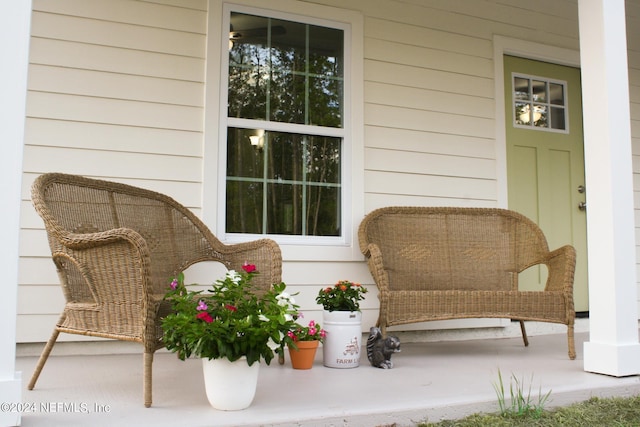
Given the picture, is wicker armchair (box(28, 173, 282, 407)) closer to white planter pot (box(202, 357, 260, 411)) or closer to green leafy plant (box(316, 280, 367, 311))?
white planter pot (box(202, 357, 260, 411))

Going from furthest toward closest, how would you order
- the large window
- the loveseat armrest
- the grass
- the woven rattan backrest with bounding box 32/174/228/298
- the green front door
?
the green front door → the large window → the loveseat armrest → the woven rattan backrest with bounding box 32/174/228/298 → the grass

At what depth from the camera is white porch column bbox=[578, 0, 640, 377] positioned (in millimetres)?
2473

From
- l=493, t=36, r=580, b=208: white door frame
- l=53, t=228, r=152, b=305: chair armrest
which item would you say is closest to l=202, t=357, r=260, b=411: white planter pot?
l=53, t=228, r=152, b=305: chair armrest

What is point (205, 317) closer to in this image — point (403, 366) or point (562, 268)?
point (403, 366)

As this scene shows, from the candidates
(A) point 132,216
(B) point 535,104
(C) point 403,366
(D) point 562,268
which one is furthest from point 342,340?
(B) point 535,104

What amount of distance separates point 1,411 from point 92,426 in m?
0.26

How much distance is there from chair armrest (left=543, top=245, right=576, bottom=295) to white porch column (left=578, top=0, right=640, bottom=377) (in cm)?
43

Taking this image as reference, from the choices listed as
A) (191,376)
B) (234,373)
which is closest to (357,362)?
(191,376)

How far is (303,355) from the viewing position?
2666 mm

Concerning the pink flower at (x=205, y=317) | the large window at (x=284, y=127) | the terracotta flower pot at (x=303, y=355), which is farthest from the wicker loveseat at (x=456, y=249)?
the pink flower at (x=205, y=317)

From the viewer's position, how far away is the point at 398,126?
3678 millimetres

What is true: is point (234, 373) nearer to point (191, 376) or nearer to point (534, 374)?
point (191, 376)

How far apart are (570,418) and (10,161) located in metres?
2.10

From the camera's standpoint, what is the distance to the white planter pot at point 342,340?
272cm
